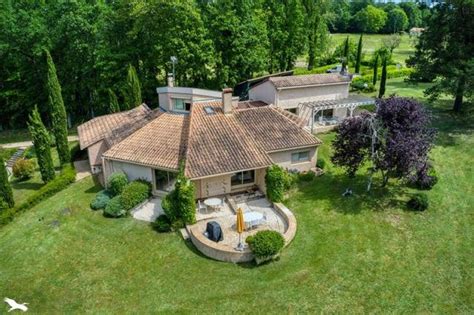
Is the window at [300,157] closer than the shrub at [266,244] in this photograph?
No

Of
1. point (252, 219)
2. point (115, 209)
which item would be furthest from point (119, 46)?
point (252, 219)

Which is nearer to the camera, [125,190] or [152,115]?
[125,190]

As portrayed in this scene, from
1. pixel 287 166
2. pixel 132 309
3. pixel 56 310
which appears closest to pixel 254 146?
pixel 287 166

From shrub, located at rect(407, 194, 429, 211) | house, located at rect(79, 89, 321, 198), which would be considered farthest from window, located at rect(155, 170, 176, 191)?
shrub, located at rect(407, 194, 429, 211)

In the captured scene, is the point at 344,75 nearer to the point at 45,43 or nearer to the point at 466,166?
the point at 466,166

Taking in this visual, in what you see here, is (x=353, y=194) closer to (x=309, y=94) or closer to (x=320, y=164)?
(x=320, y=164)

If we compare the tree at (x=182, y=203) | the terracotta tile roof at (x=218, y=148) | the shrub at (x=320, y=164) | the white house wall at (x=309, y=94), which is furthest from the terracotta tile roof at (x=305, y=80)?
the tree at (x=182, y=203)

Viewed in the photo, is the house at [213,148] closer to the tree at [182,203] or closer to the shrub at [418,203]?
the tree at [182,203]
